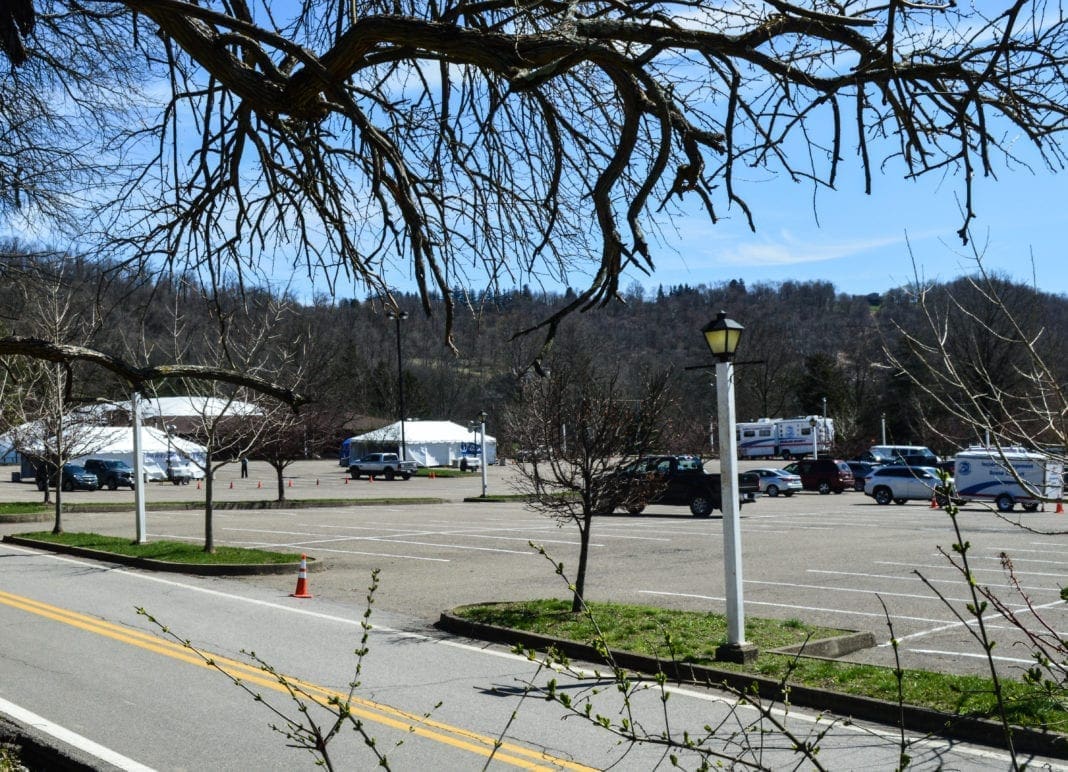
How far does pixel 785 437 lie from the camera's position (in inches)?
3177

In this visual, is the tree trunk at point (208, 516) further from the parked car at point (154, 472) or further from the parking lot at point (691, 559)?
the parked car at point (154, 472)

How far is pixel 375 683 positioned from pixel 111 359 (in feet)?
17.4

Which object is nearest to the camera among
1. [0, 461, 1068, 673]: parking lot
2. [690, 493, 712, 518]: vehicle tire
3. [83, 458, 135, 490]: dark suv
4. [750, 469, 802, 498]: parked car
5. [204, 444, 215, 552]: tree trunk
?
[0, 461, 1068, 673]: parking lot

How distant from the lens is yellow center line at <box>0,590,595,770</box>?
23.4 feet

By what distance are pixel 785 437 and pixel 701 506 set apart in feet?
160

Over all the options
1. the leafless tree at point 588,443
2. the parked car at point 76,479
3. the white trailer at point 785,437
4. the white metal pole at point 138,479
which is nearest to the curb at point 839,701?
the leafless tree at point 588,443

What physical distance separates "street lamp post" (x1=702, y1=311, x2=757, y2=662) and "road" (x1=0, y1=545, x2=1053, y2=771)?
1268 millimetres

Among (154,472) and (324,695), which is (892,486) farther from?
(154,472)

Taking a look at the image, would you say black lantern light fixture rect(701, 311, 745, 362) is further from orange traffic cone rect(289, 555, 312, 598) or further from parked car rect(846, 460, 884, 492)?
parked car rect(846, 460, 884, 492)

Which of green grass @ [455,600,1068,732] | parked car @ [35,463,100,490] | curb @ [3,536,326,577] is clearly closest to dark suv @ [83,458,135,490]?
parked car @ [35,463,100,490]

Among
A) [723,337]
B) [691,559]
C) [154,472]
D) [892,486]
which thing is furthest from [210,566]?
[154,472]

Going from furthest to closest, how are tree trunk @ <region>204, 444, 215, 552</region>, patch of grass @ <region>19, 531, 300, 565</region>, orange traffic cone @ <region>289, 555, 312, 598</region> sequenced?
tree trunk @ <region>204, 444, 215, 552</region>, patch of grass @ <region>19, 531, 300, 565</region>, orange traffic cone @ <region>289, 555, 312, 598</region>

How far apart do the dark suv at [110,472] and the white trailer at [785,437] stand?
44.1 metres

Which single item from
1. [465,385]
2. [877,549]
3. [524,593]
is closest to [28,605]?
[524,593]
